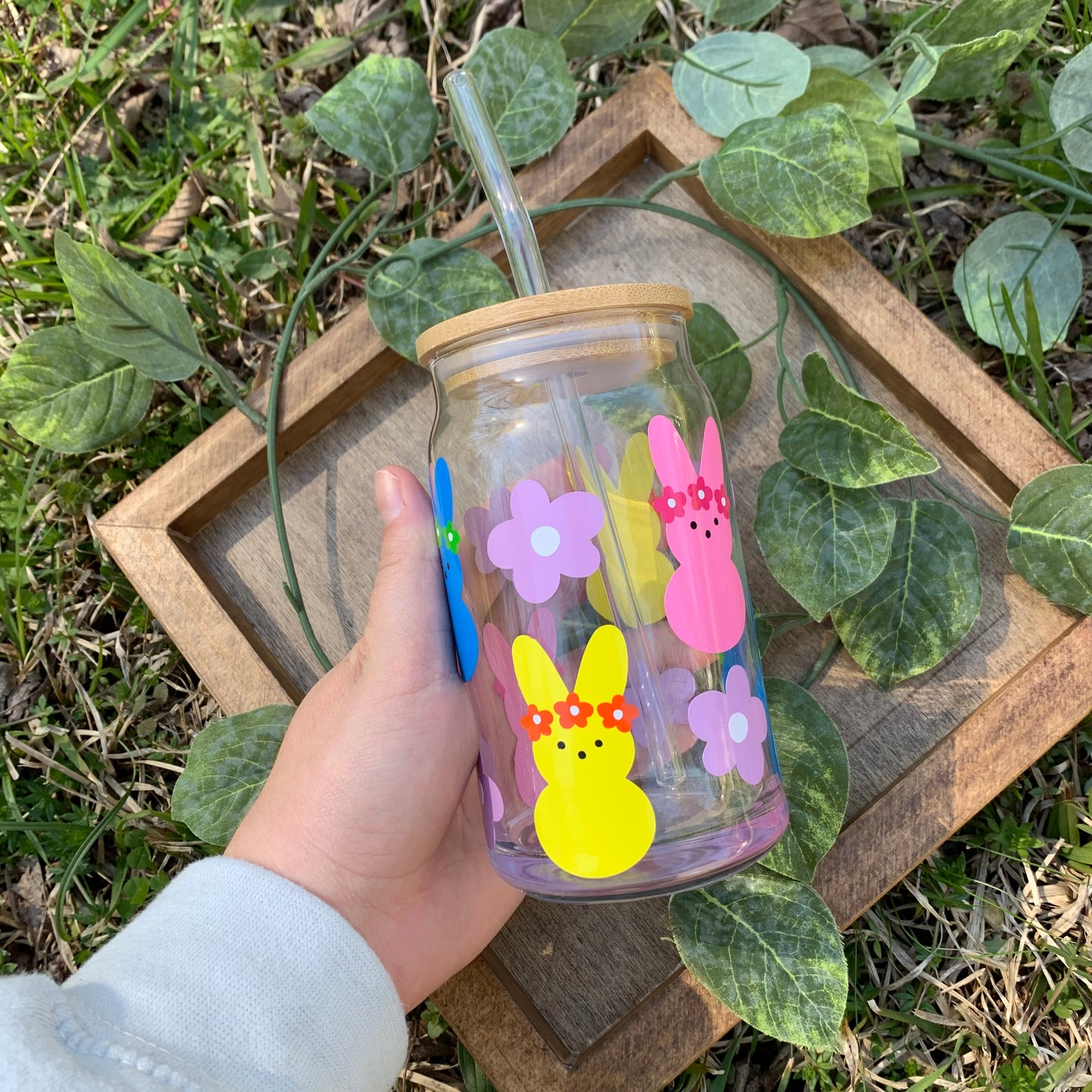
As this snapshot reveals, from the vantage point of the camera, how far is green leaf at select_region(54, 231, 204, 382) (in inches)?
29.7

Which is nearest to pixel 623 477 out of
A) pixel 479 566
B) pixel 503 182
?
pixel 479 566

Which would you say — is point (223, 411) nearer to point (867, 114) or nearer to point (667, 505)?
point (667, 505)

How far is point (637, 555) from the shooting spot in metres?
0.61

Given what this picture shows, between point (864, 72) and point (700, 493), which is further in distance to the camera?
point (864, 72)

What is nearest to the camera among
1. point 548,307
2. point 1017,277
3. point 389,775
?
point 548,307

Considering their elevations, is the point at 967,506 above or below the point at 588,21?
below

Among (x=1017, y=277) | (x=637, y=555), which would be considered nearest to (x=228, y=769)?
(x=637, y=555)

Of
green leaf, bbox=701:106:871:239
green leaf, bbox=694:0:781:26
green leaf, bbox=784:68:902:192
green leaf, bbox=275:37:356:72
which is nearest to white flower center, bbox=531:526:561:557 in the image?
green leaf, bbox=701:106:871:239

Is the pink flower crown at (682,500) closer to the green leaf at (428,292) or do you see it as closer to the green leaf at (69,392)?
the green leaf at (428,292)

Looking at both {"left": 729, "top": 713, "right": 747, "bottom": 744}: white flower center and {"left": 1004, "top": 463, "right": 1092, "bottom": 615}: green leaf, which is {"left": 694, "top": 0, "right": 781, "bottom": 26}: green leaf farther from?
{"left": 729, "top": 713, "right": 747, "bottom": 744}: white flower center

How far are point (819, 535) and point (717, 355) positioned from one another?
0.59 ft

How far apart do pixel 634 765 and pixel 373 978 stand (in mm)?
236

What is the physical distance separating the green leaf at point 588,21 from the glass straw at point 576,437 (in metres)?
0.22

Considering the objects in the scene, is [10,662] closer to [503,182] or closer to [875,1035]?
[503,182]
